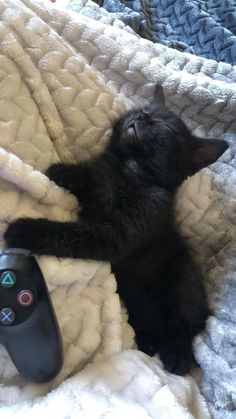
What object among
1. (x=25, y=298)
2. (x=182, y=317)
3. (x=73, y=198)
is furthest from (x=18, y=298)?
(x=182, y=317)

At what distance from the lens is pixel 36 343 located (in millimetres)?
913

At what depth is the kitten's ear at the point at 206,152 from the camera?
1.38m

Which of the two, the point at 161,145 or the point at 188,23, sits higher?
the point at 188,23

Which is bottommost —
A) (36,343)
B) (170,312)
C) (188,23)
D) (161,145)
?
(170,312)

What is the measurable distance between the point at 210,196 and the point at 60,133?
50cm

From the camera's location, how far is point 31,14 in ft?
4.21

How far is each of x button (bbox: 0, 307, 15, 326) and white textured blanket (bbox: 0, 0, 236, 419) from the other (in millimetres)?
143

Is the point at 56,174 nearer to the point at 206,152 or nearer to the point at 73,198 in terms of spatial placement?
the point at 73,198

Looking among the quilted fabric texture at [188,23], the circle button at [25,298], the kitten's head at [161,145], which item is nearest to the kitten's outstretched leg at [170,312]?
the kitten's head at [161,145]

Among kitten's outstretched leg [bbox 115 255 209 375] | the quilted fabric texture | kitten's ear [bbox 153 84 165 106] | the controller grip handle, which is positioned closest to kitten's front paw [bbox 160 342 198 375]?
kitten's outstretched leg [bbox 115 255 209 375]

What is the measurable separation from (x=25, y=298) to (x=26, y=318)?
0.04 meters

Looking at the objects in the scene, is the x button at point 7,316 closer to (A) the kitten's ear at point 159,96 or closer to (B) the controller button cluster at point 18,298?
(B) the controller button cluster at point 18,298

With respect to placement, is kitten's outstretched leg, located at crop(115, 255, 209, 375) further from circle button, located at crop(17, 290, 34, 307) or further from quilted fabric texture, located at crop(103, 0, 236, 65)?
quilted fabric texture, located at crop(103, 0, 236, 65)

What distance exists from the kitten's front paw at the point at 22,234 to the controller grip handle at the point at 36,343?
171 mm
